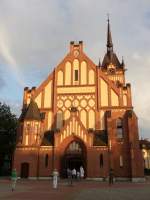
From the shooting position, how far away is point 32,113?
45.2 meters

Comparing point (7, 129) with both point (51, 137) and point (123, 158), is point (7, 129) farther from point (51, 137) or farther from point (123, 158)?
point (123, 158)

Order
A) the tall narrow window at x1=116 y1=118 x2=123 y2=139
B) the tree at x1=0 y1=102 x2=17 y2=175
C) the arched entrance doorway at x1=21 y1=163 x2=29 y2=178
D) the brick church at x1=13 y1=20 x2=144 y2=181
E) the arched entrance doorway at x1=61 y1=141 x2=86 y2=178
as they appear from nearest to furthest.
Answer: the brick church at x1=13 y1=20 x2=144 y2=181, the arched entrance doorway at x1=21 y1=163 x2=29 y2=178, the arched entrance doorway at x1=61 y1=141 x2=86 y2=178, the tall narrow window at x1=116 y1=118 x2=123 y2=139, the tree at x1=0 y1=102 x2=17 y2=175

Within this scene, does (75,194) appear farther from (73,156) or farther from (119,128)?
(119,128)

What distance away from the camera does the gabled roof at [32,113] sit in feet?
147

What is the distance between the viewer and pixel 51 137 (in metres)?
45.2

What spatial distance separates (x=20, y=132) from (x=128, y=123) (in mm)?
16993

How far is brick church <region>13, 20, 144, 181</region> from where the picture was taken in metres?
42.3

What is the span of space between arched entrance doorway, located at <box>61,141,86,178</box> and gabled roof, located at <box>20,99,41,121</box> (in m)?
6.96

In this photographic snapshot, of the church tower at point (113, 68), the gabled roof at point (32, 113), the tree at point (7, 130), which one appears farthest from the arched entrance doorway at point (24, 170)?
the church tower at point (113, 68)

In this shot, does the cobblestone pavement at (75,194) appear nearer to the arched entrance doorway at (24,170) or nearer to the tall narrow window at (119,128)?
the arched entrance doorway at (24,170)

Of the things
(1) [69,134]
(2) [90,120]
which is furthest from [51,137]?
(2) [90,120]

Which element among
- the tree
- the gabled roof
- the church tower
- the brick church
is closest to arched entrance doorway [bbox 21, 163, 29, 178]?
the brick church

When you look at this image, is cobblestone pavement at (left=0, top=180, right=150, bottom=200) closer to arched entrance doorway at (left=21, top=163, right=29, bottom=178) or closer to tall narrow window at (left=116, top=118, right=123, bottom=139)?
arched entrance doorway at (left=21, top=163, right=29, bottom=178)

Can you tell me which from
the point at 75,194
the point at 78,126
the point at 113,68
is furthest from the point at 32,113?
the point at 113,68
